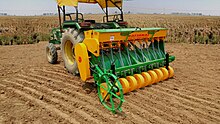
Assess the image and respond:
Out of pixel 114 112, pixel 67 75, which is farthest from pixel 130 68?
pixel 67 75

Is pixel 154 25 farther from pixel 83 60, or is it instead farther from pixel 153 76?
pixel 83 60

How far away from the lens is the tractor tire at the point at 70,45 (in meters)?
5.53

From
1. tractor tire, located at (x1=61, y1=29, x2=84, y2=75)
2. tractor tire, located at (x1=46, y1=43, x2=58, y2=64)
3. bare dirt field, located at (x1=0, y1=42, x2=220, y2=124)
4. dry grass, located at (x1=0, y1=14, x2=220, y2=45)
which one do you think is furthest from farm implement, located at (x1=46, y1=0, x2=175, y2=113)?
dry grass, located at (x1=0, y1=14, x2=220, y2=45)

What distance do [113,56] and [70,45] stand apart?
5.30 ft

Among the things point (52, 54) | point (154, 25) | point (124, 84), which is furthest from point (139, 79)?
point (154, 25)

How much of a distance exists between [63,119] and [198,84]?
3520 mm

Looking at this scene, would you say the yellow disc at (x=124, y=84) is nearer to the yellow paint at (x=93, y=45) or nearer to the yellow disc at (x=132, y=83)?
the yellow disc at (x=132, y=83)

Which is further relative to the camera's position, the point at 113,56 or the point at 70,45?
the point at 70,45

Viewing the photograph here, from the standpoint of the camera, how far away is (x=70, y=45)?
6.39 meters

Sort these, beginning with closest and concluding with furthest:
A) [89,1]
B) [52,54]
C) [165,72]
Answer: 1. [165,72]
2. [89,1]
3. [52,54]

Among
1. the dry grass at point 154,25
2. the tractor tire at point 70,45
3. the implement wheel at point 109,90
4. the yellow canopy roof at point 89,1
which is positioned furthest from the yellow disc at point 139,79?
the dry grass at point 154,25

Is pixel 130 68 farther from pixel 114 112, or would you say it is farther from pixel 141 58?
pixel 114 112

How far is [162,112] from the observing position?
4.05 metres

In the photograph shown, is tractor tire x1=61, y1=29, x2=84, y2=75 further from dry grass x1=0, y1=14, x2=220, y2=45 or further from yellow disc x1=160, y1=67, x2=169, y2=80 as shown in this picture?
dry grass x1=0, y1=14, x2=220, y2=45
